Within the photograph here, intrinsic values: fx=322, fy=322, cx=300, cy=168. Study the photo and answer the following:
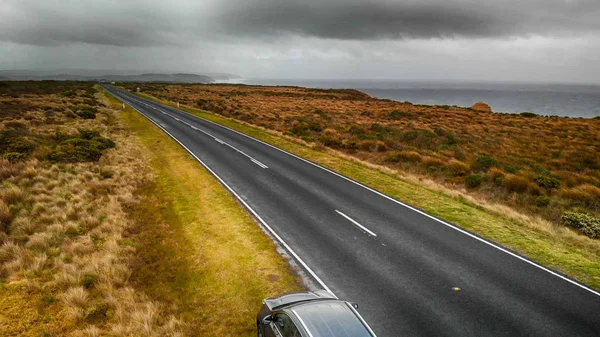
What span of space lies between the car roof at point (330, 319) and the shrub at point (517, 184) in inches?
Result: 678

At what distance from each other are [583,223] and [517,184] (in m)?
5.41

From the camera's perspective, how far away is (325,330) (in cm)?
554

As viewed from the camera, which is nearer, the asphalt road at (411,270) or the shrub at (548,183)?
the asphalt road at (411,270)

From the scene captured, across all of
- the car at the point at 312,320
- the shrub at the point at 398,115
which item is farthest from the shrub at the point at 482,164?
the shrub at the point at 398,115

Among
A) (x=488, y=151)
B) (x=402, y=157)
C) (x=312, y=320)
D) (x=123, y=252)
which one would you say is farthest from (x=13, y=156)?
(x=488, y=151)

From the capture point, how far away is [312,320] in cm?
579

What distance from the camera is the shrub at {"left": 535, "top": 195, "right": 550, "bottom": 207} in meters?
16.7

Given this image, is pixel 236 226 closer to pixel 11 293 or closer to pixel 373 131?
pixel 11 293

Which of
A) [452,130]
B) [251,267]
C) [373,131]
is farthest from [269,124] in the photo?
[251,267]

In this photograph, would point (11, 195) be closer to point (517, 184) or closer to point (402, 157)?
point (402, 157)

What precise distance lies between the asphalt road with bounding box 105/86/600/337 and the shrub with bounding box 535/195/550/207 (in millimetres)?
7709

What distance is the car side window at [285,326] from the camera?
5.85 m

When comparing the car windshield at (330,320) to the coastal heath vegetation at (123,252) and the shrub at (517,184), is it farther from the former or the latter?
the shrub at (517,184)

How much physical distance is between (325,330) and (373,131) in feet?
107
